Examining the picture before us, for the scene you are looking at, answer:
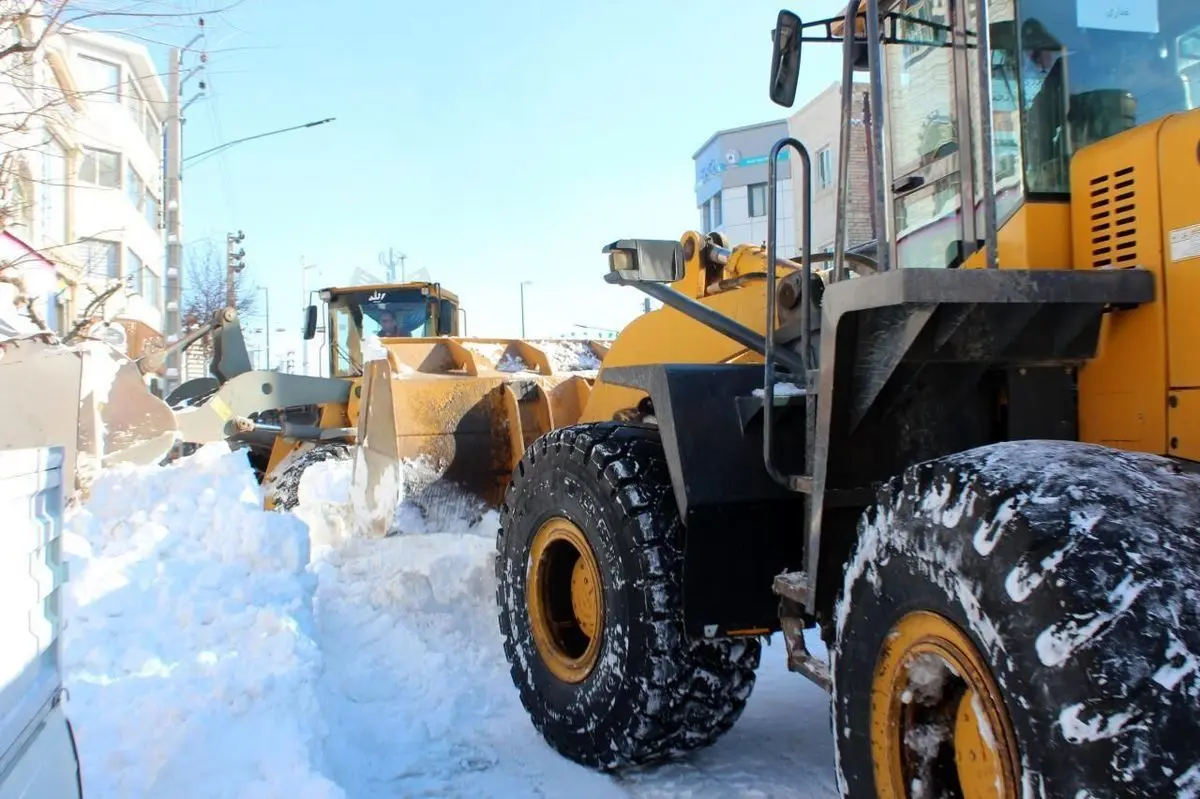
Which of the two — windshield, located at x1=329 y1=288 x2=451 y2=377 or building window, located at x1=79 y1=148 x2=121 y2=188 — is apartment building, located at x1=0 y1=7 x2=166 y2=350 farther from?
windshield, located at x1=329 y1=288 x2=451 y2=377

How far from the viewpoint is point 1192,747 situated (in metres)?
1.47

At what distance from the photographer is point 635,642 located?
3.36m

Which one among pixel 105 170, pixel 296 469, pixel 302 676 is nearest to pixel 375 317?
pixel 296 469

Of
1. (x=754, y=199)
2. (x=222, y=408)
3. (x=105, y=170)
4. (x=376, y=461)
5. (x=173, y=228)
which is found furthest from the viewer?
(x=754, y=199)

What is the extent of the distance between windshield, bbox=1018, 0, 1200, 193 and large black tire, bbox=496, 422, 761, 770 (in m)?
1.68

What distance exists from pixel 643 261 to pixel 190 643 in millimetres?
2747

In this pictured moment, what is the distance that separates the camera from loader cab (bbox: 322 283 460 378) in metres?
11.3

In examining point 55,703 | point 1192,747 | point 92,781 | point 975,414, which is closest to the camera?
point 1192,747

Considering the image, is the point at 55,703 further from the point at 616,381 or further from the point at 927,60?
the point at 927,60

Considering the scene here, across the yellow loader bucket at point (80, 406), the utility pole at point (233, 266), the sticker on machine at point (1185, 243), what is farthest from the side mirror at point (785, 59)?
the utility pole at point (233, 266)

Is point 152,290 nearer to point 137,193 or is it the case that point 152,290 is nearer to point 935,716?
point 137,193

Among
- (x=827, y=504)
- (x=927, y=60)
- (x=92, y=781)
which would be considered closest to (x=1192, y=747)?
(x=827, y=504)

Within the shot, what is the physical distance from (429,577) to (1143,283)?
15.3 feet

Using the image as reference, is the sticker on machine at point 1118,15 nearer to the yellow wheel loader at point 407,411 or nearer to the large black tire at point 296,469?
the yellow wheel loader at point 407,411
